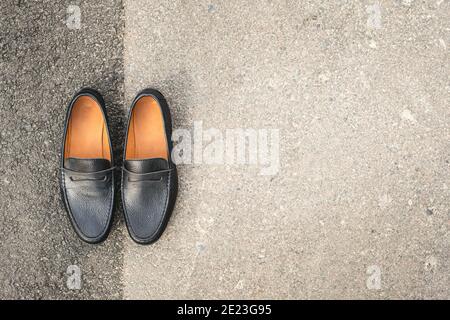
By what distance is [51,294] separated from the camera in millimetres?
1796

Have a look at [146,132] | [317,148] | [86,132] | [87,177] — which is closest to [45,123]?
[86,132]

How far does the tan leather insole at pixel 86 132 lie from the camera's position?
171cm

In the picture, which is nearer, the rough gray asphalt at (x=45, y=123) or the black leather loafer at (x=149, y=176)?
the black leather loafer at (x=149, y=176)

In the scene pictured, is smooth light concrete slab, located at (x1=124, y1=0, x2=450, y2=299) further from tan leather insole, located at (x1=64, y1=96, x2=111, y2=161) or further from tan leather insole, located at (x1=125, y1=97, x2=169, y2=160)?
tan leather insole, located at (x1=64, y1=96, x2=111, y2=161)

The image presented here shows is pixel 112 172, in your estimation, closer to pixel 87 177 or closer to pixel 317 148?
pixel 87 177

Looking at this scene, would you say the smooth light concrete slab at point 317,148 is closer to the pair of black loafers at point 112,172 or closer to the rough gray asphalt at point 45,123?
the pair of black loafers at point 112,172

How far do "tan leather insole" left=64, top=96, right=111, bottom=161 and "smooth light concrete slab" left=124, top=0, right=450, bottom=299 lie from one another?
31 cm

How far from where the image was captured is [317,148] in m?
1.75

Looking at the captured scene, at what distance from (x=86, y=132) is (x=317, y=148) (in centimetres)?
95

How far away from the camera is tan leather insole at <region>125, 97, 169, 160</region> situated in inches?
66.6

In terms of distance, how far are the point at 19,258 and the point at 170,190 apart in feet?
2.39

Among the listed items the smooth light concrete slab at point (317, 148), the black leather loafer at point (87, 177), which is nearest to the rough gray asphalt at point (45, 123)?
the black leather loafer at point (87, 177)
